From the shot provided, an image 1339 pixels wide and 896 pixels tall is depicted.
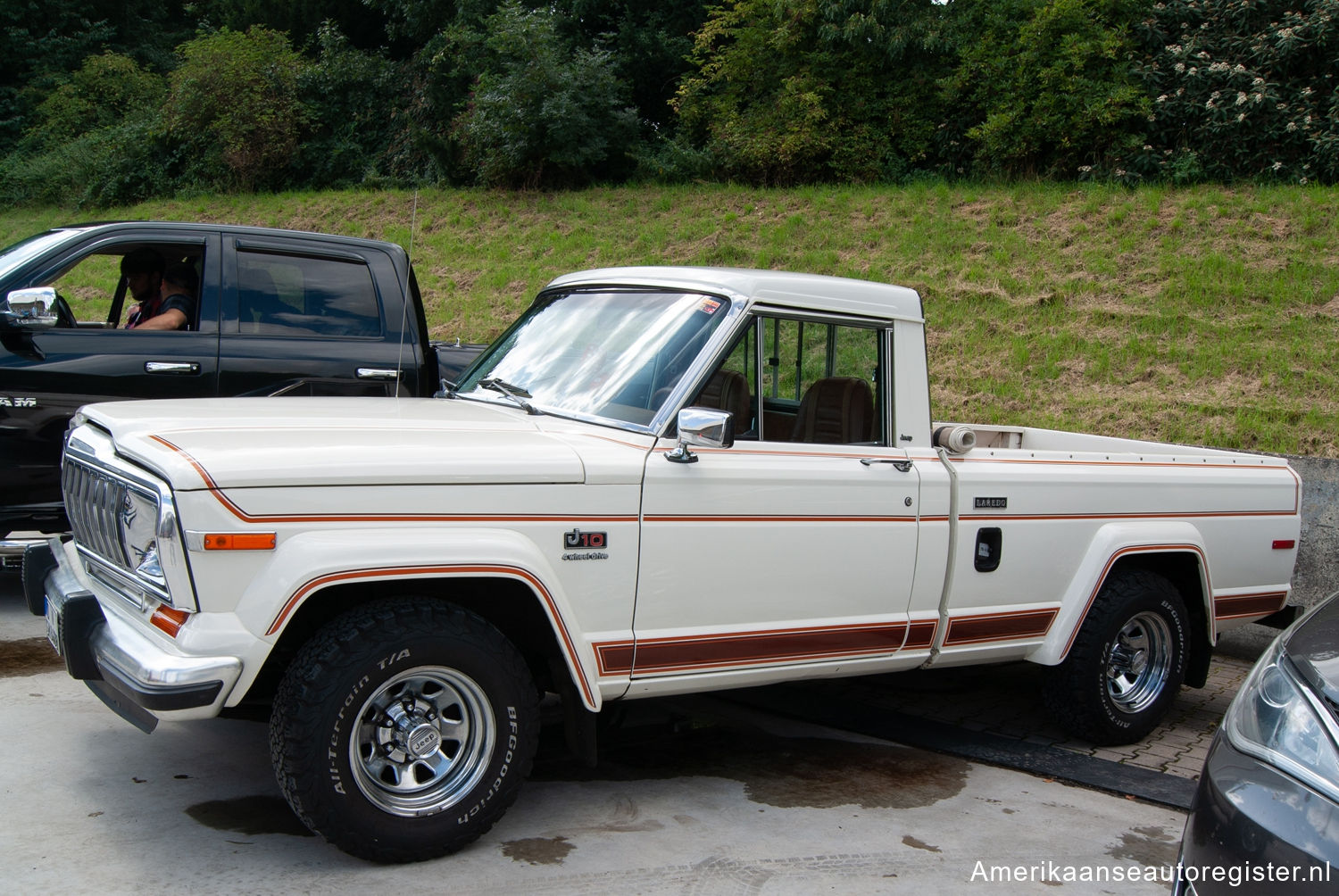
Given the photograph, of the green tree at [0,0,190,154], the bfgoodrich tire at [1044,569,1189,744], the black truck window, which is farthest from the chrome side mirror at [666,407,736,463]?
the green tree at [0,0,190,154]

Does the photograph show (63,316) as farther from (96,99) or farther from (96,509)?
(96,99)

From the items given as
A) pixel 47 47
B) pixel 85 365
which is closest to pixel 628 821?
pixel 85 365

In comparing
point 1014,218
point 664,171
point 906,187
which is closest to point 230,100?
point 664,171

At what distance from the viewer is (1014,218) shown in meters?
14.2

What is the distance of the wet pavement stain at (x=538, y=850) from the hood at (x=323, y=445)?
126 centimetres

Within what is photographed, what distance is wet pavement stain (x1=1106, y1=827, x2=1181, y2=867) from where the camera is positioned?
160 inches

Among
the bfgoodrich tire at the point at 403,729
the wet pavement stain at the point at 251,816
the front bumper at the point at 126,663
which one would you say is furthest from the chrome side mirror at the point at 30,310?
the bfgoodrich tire at the point at 403,729

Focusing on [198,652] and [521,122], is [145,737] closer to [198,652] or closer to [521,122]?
[198,652]

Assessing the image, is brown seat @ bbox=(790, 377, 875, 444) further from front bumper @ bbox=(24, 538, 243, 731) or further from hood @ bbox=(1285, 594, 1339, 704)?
front bumper @ bbox=(24, 538, 243, 731)

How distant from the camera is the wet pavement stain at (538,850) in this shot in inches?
145

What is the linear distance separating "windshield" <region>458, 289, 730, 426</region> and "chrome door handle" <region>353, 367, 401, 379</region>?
1961 mm

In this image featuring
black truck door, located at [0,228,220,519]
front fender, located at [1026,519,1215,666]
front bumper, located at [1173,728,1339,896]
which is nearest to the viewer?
front bumper, located at [1173,728,1339,896]

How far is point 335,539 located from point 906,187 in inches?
566

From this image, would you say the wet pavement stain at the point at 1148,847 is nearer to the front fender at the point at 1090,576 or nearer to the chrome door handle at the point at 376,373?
the front fender at the point at 1090,576
